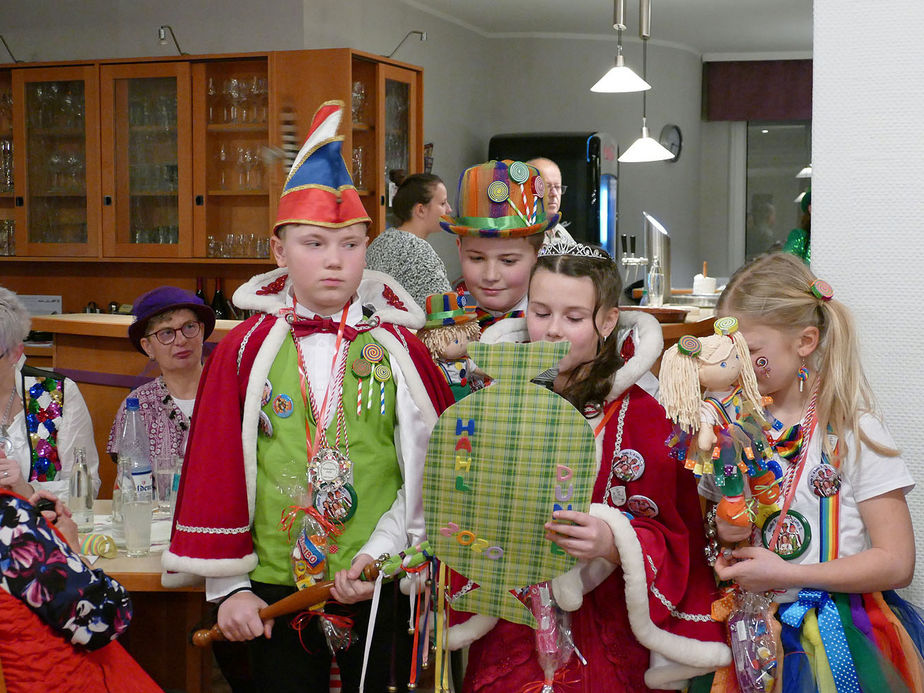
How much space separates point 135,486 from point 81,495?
4.7 inches

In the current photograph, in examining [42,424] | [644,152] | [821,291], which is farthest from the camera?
[644,152]

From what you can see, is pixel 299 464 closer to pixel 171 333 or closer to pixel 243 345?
pixel 243 345

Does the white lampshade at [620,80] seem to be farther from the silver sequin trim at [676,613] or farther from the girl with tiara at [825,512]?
the silver sequin trim at [676,613]

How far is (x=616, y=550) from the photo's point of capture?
57.9 inches

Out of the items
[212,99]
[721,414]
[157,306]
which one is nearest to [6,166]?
[212,99]

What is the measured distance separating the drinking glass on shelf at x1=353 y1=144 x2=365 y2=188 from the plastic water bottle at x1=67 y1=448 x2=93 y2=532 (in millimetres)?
Result: 3192

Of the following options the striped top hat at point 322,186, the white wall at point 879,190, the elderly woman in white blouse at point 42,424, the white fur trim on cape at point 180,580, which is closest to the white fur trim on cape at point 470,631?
the white fur trim on cape at point 180,580

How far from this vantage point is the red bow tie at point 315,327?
1758mm

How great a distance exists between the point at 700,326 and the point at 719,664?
284cm

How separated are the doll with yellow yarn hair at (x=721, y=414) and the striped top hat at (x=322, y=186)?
645mm

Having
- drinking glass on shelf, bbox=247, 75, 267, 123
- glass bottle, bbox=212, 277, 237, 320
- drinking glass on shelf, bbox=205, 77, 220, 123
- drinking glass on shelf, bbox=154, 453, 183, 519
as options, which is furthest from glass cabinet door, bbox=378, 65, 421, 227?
drinking glass on shelf, bbox=154, 453, 183, 519

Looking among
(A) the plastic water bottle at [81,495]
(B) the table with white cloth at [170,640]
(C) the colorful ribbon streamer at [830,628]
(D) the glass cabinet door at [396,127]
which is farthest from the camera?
(D) the glass cabinet door at [396,127]

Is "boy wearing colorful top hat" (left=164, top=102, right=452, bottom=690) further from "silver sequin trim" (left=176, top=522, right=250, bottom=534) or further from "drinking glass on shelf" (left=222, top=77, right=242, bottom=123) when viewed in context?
"drinking glass on shelf" (left=222, top=77, right=242, bottom=123)

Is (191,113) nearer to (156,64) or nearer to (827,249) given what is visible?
(156,64)
